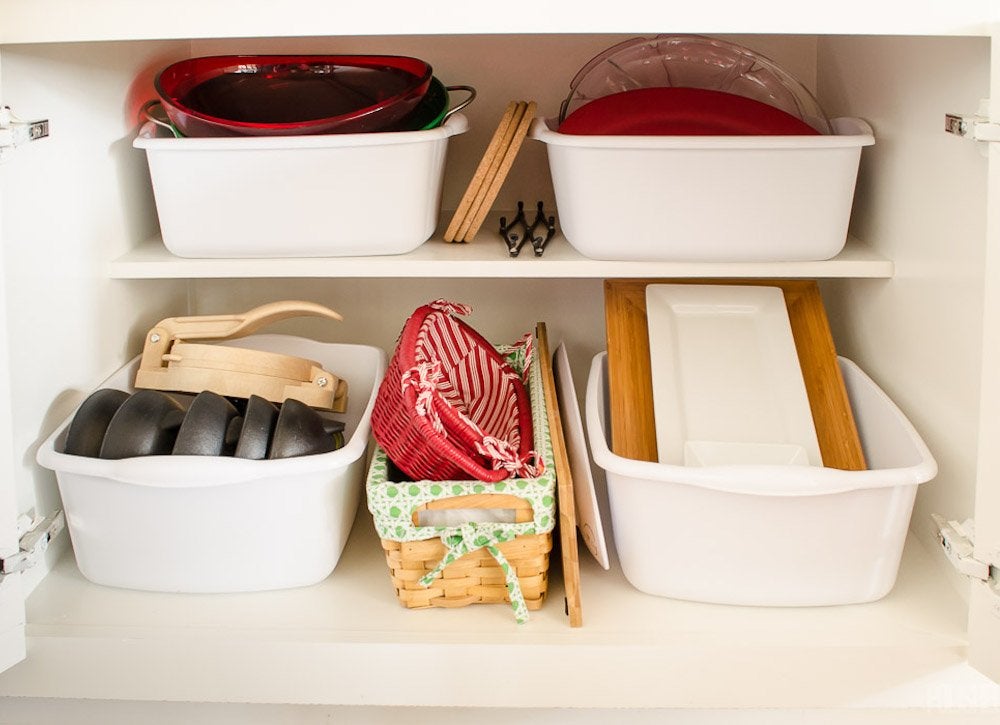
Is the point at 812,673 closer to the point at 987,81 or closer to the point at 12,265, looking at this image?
the point at 987,81

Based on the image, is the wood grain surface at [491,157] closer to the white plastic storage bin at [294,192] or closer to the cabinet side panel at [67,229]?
the white plastic storage bin at [294,192]

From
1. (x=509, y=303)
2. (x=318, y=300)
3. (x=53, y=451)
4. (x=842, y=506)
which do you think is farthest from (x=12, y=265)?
(x=842, y=506)

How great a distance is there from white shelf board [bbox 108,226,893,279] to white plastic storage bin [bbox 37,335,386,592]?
0.19m

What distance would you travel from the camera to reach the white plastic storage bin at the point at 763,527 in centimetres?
101

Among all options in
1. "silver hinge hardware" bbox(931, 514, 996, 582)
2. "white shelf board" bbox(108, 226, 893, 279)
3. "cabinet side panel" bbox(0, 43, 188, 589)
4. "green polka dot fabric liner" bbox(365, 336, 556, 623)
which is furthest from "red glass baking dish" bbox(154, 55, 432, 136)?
"silver hinge hardware" bbox(931, 514, 996, 582)

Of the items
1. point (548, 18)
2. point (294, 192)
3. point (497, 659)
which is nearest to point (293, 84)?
point (294, 192)

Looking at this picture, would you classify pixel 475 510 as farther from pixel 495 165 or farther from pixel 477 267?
pixel 495 165

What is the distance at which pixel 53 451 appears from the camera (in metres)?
1.07

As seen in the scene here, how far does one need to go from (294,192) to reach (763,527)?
611mm

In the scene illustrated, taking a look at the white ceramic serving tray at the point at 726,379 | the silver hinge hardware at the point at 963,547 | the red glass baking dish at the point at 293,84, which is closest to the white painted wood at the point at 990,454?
the silver hinge hardware at the point at 963,547

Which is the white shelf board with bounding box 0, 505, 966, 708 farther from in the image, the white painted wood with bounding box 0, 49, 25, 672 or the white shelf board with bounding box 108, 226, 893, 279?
the white shelf board with bounding box 108, 226, 893, 279

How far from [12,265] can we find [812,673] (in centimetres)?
87

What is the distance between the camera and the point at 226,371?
1.25 m

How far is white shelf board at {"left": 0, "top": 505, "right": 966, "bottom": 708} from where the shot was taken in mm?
1022
